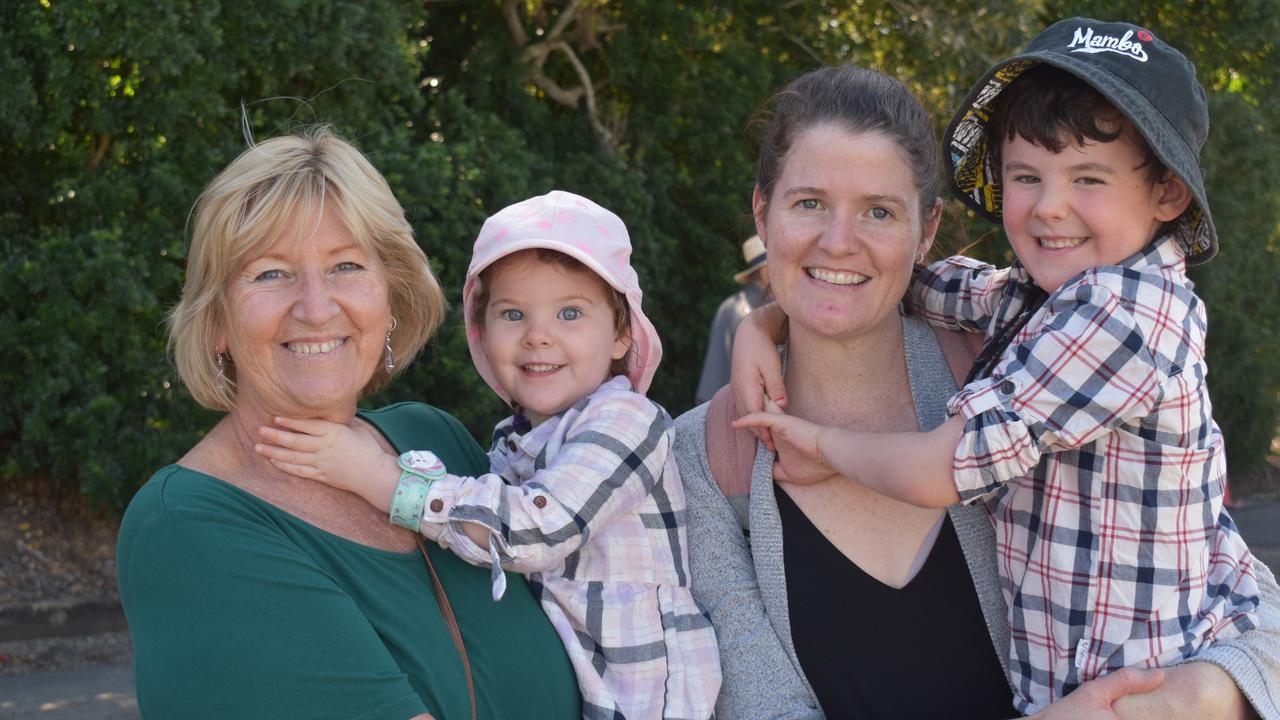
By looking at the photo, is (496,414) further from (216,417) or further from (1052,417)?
(1052,417)

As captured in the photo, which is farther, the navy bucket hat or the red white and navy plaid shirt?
the navy bucket hat

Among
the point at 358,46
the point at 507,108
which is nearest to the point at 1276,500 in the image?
the point at 507,108

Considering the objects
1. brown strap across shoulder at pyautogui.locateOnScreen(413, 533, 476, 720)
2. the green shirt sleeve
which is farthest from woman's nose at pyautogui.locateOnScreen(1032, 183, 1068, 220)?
the green shirt sleeve

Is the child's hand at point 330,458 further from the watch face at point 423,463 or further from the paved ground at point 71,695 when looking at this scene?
the paved ground at point 71,695

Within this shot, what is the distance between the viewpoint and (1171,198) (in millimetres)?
2428

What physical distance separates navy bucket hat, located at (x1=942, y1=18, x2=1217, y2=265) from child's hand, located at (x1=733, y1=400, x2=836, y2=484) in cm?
79

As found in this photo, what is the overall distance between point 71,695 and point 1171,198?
20.1 ft

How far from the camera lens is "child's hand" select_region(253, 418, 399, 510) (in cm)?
234

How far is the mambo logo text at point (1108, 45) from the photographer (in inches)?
94.7

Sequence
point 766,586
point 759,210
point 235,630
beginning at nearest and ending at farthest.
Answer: point 235,630
point 766,586
point 759,210

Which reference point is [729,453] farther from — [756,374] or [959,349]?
[959,349]

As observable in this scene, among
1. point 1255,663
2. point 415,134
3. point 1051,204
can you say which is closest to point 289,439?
point 1051,204

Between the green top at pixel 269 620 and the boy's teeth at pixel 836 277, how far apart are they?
3.47ft

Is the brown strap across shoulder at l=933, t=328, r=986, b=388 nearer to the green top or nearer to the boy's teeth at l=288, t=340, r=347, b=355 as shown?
the green top
